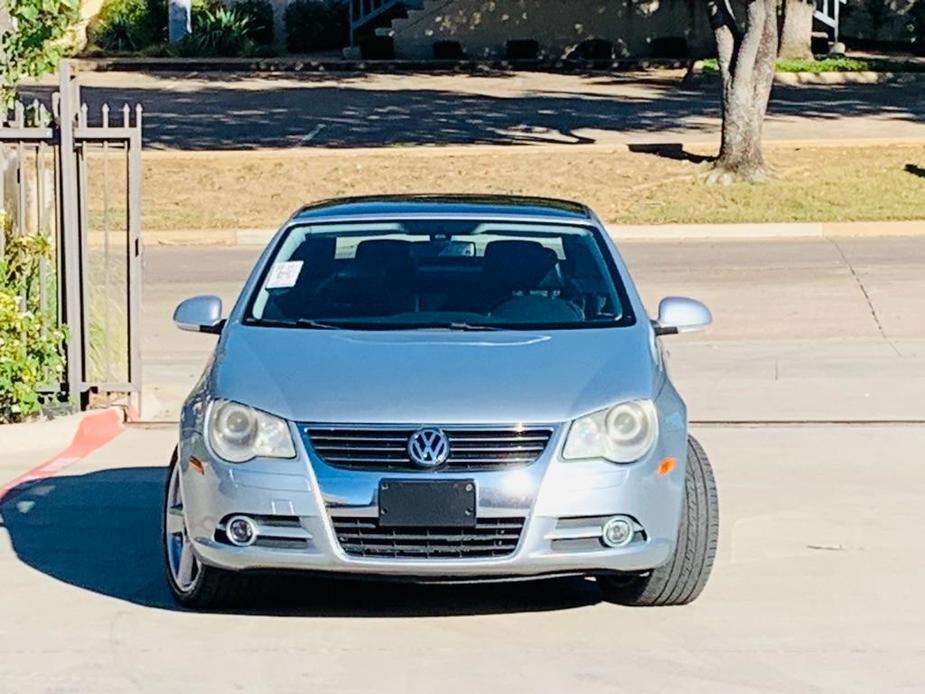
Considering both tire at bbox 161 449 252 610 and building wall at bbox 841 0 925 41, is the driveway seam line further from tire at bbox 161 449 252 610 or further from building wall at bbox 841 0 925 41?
building wall at bbox 841 0 925 41

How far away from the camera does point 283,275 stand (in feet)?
24.7

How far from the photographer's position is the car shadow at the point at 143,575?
698 cm

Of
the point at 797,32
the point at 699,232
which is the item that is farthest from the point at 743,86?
the point at 797,32

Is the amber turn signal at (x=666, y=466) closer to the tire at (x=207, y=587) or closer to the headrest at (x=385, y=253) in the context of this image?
the tire at (x=207, y=587)

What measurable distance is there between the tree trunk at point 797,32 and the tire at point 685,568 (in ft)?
101

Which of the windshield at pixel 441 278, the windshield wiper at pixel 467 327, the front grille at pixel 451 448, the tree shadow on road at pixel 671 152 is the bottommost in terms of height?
the tree shadow on road at pixel 671 152

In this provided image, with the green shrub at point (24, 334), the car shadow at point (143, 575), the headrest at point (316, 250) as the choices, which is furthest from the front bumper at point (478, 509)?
the green shrub at point (24, 334)

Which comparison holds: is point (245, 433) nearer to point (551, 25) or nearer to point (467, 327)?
point (467, 327)

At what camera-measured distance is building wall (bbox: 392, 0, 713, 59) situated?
129 ft

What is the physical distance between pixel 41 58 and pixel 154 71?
26967mm

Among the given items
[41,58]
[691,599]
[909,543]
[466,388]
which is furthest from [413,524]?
[41,58]

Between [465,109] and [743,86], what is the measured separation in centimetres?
897

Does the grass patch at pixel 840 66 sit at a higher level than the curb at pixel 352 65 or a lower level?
higher

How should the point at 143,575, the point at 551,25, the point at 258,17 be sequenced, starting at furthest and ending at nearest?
the point at 258,17 < the point at 551,25 < the point at 143,575
